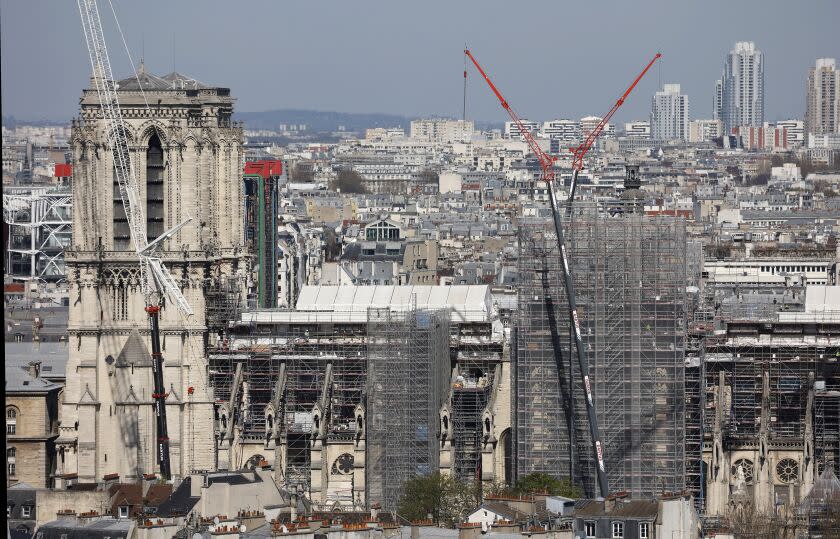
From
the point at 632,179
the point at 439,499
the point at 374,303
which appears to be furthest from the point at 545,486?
the point at 374,303

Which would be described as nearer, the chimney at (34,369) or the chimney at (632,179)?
the chimney at (632,179)

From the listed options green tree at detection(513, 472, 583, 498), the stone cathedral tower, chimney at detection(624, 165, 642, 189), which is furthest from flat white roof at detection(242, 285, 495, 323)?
green tree at detection(513, 472, 583, 498)

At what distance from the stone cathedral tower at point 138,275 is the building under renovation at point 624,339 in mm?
11248

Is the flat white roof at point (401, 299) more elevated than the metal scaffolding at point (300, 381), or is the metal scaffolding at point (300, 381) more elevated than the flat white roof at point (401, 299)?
the flat white roof at point (401, 299)

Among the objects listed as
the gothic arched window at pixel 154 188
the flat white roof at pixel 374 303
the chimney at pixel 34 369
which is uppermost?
the gothic arched window at pixel 154 188

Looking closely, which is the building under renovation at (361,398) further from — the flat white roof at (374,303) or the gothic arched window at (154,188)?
the gothic arched window at (154,188)

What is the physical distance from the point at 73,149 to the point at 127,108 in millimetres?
2150

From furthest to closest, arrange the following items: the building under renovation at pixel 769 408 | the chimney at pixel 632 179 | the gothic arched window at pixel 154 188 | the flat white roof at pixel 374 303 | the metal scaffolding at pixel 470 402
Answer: the flat white roof at pixel 374 303, the gothic arched window at pixel 154 188, the chimney at pixel 632 179, the metal scaffolding at pixel 470 402, the building under renovation at pixel 769 408

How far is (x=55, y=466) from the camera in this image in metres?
67.1

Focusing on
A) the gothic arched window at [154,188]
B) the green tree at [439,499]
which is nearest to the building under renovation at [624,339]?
the green tree at [439,499]

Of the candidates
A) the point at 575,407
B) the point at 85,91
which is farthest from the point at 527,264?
the point at 85,91

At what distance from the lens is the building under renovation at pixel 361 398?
61.8 m

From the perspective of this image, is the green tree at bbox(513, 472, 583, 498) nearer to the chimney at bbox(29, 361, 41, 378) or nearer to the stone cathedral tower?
the stone cathedral tower

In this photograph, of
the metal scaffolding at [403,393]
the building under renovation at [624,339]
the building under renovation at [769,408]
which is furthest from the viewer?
the metal scaffolding at [403,393]
